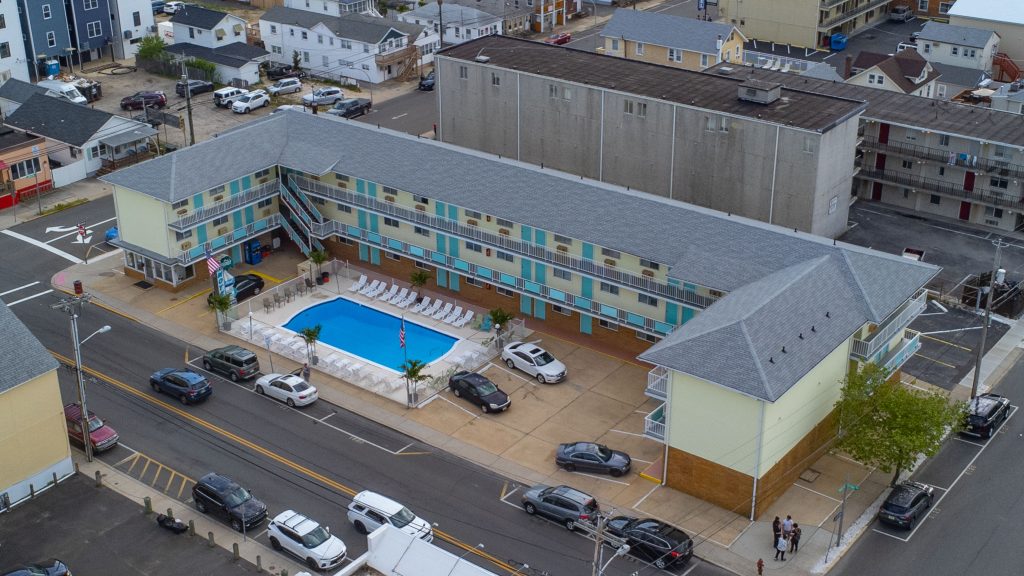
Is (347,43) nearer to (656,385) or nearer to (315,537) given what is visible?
(656,385)

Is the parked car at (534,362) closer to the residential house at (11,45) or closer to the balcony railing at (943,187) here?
the balcony railing at (943,187)

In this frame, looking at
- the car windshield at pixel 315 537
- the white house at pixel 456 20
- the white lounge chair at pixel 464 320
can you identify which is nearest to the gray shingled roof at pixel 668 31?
the white house at pixel 456 20

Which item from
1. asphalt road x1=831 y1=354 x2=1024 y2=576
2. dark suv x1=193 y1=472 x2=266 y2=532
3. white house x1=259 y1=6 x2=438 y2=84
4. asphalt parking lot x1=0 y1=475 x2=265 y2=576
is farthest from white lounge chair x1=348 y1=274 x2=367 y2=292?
white house x1=259 y1=6 x2=438 y2=84

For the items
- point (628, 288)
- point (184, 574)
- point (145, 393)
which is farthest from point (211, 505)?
point (628, 288)

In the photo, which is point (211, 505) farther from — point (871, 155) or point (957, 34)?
point (957, 34)

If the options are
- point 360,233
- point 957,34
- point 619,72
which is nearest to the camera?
point 360,233

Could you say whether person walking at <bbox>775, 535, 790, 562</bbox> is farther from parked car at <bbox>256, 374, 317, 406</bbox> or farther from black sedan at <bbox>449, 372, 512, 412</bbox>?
parked car at <bbox>256, 374, 317, 406</bbox>
